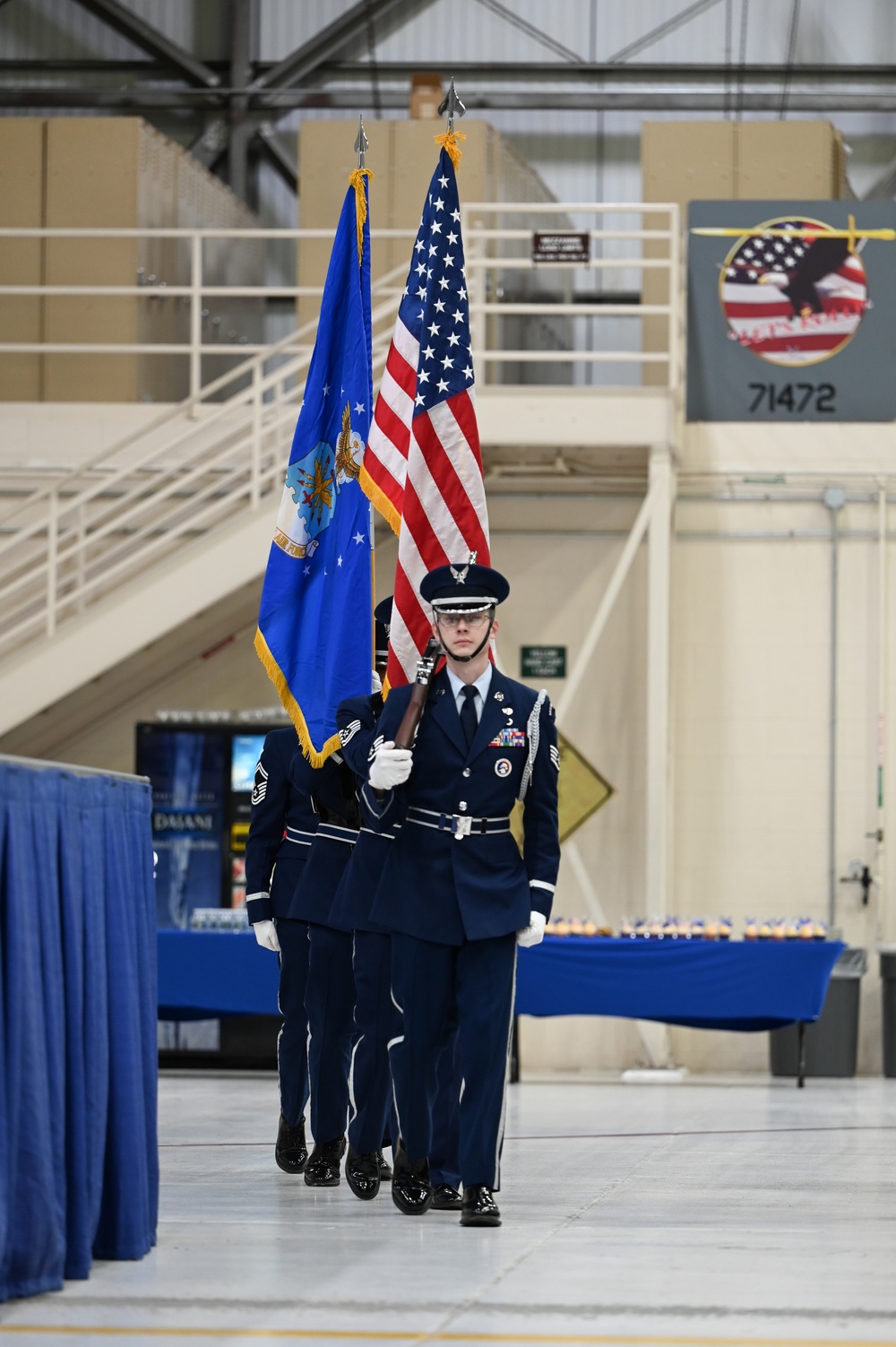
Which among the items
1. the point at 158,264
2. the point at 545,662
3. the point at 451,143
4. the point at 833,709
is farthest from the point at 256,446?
the point at 451,143

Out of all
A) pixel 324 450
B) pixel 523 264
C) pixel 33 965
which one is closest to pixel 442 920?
pixel 33 965

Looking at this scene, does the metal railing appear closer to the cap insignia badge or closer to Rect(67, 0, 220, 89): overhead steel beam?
Rect(67, 0, 220, 89): overhead steel beam

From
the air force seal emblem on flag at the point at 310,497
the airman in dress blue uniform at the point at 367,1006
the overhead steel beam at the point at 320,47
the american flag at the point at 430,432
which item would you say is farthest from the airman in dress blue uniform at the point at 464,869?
the overhead steel beam at the point at 320,47

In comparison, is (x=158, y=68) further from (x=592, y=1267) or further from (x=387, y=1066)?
(x=592, y=1267)

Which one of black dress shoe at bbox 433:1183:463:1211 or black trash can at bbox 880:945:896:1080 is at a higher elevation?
Answer: black dress shoe at bbox 433:1183:463:1211

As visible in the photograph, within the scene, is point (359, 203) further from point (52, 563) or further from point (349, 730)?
point (52, 563)

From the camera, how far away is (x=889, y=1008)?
1231 centimetres

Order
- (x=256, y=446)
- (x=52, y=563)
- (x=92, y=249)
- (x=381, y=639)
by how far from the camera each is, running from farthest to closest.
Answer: (x=92, y=249)
(x=256, y=446)
(x=52, y=563)
(x=381, y=639)

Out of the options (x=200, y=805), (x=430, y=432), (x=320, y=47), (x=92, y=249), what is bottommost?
(x=200, y=805)

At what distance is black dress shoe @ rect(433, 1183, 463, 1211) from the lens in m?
5.84

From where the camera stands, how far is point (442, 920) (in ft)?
18.2

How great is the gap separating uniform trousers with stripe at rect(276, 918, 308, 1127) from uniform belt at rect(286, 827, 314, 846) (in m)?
0.28

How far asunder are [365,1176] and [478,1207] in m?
0.73

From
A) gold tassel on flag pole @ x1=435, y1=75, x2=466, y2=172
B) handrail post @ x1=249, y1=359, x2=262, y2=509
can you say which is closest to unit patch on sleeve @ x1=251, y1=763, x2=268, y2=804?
gold tassel on flag pole @ x1=435, y1=75, x2=466, y2=172
